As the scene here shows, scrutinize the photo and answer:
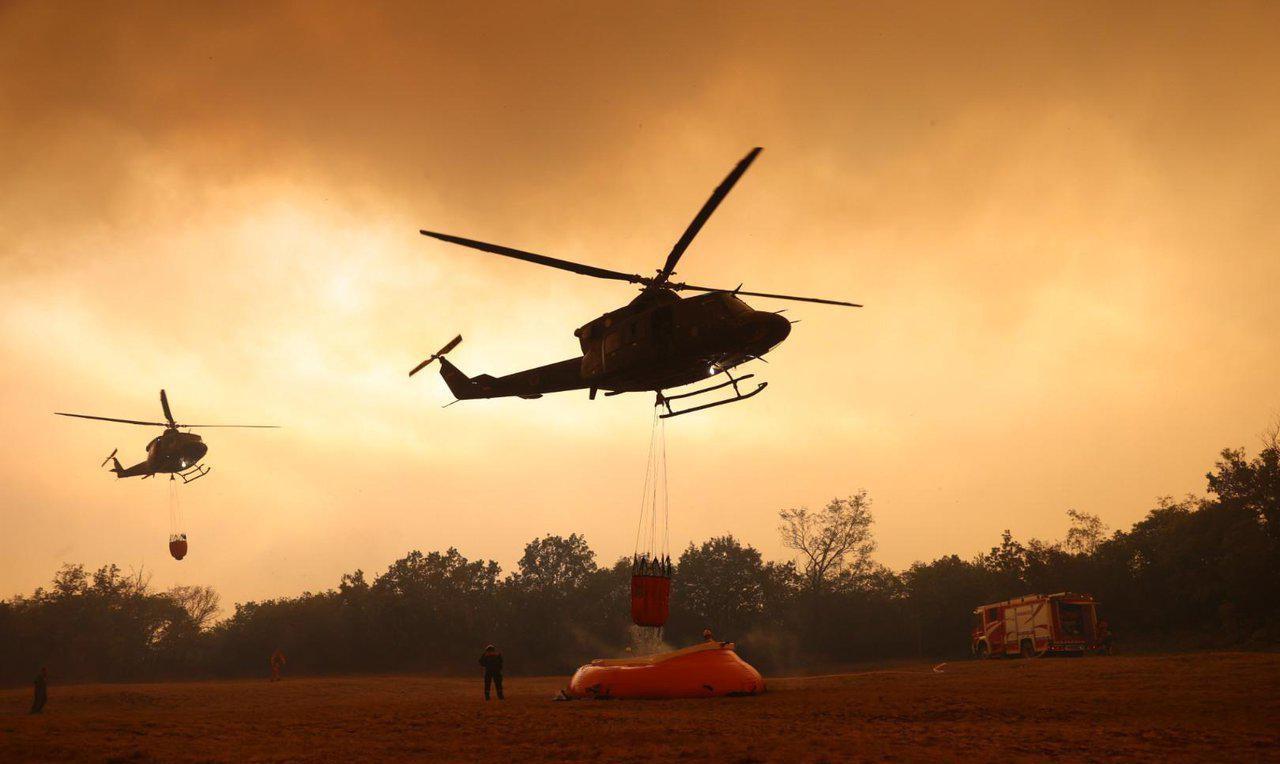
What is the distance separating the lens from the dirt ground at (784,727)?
28.8 feet

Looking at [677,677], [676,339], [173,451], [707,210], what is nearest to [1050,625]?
[677,677]

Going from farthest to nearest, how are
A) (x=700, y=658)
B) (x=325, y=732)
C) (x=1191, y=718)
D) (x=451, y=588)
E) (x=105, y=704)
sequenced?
1. (x=451, y=588)
2. (x=105, y=704)
3. (x=700, y=658)
4. (x=325, y=732)
5. (x=1191, y=718)

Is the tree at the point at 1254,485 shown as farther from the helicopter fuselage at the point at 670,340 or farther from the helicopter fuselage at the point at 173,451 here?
the helicopter fuselage at the point at 173,451

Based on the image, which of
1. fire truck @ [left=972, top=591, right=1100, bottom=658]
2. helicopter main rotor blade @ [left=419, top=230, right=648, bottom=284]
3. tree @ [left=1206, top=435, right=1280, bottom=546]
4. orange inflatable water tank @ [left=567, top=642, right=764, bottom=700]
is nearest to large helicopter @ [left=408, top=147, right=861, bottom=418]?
helicopter main rotor blade @ [left=419, top=230, right=648, bottom=284]

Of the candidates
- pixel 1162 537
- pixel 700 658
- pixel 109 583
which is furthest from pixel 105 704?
pixel 1162 537

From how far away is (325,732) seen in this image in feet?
39.0

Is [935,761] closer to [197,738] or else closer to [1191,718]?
[1191,718]

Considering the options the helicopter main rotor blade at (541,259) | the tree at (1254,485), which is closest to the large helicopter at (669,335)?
the helicopter main rotor blade at (541,259)

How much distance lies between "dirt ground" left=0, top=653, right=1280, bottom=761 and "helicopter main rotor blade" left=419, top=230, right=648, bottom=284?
804 cm

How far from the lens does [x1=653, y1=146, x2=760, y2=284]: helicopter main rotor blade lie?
440 inches

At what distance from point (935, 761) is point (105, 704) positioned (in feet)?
101

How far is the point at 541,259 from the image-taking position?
1320 cm

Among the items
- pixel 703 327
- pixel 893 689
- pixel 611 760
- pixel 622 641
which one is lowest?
pixel 622 641

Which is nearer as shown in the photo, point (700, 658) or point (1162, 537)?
point (700, 658)
